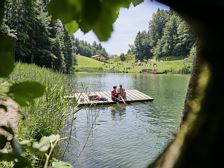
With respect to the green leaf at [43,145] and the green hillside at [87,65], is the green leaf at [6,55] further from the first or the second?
the green hillside at [87,65]

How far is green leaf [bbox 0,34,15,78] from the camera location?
0.70 m

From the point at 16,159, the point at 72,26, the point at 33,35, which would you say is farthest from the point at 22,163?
the point at 33,35

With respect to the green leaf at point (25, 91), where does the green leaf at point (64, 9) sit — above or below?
above

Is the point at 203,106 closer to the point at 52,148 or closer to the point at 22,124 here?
the point at 52,148

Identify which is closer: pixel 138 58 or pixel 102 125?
pixel 102 125

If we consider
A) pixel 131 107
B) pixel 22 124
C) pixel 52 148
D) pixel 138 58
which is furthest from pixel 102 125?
pixel 138 58

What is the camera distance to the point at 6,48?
70cm

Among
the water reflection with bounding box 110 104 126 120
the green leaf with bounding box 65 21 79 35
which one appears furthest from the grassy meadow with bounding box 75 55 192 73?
the green leaf with bounding box 65 21 79 35

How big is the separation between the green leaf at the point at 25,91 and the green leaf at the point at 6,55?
5 centimetres

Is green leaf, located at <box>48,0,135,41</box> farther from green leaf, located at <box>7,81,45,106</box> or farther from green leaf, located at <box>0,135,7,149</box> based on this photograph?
green leaf, located at <box>0,135,7,149</box>

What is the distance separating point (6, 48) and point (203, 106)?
0.46 meters

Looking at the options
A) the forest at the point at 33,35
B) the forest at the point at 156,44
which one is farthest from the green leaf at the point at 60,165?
the forest at the point at 156,44

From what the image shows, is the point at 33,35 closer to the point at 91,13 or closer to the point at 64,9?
the point at 64,9

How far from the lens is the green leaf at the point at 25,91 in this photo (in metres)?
0.79
